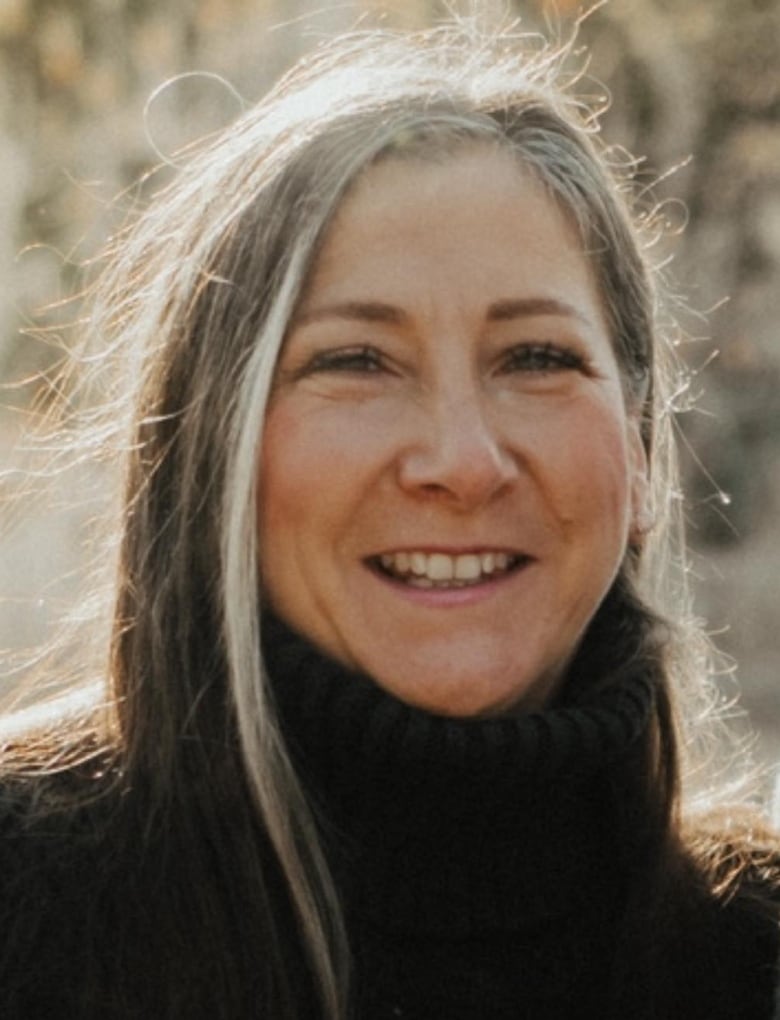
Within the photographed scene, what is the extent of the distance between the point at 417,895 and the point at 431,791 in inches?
5.3

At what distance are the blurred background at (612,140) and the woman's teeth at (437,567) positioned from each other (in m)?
5.47

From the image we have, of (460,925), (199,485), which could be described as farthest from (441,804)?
(199,485)

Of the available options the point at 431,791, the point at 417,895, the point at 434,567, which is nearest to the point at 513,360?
the point at 434,567

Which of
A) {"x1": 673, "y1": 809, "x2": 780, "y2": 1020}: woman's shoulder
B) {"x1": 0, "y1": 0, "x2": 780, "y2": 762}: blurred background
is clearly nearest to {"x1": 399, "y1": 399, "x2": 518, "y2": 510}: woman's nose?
{"x1": 673, "y1": 809, "x2": 780, "y2": 1020}: woman's shoulder

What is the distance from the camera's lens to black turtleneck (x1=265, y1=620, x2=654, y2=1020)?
109 inches

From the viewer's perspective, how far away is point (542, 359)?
2928 millimetres

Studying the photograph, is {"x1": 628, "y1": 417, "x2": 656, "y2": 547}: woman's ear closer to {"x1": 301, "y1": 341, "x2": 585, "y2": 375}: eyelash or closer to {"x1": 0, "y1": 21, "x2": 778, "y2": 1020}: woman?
{"x1": 0, "y1": 21, "x2": 778, "y2": 1020}: woman

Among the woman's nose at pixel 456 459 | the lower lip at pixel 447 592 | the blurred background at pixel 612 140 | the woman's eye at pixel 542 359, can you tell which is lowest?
the lower lip at pixel 447 592

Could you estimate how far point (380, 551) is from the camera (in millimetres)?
2844

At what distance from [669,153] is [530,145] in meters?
8.32

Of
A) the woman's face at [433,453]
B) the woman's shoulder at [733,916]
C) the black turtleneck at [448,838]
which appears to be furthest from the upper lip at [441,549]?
the woman's shoulder at [733,916]

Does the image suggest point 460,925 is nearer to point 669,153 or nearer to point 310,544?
point 310,544

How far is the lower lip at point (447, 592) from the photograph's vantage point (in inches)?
112

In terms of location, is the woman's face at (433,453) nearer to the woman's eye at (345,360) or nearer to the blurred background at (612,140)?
the woman's eye at (345,360)
